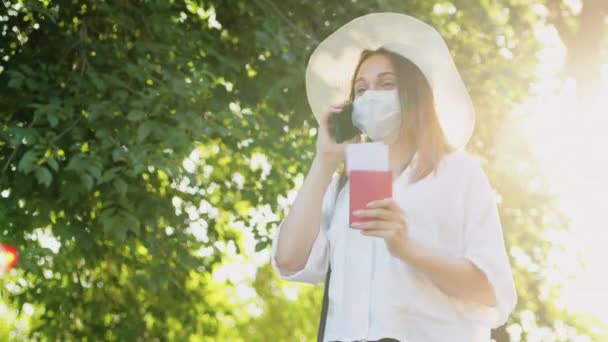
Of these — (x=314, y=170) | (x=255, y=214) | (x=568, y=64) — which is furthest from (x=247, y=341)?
(x=314, y=170)

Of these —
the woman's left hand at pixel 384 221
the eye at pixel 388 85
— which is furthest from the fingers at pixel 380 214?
the eye at pixel 388 85

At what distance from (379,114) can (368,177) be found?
1.11ft

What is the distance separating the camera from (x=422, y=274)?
257 cm

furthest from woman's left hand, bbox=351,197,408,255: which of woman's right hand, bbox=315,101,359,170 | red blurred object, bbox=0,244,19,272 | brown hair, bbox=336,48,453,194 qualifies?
red blurred object, bbox=0,244,19,272

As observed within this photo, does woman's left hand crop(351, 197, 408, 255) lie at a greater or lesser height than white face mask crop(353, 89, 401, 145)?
lesser

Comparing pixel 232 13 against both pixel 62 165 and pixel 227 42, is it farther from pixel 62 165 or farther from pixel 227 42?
pixel 62 165

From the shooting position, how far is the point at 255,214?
7023mm

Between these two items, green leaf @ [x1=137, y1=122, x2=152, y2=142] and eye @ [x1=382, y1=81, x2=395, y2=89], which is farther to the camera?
green leaf @ [x1=137, y1=122, x2=152, y2=142]

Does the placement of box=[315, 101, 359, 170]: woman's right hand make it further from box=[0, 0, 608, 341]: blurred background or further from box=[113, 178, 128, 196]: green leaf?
box=[113, 178, 128, 196]: green leaf

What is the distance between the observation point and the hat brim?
2.90 meters

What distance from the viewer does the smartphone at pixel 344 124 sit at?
9.24 ft

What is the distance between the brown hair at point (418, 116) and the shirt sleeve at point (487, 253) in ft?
0.47

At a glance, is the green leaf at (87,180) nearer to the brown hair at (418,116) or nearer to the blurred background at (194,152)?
the blurred background at (194,152)

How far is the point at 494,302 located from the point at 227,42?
4791 millimetres
